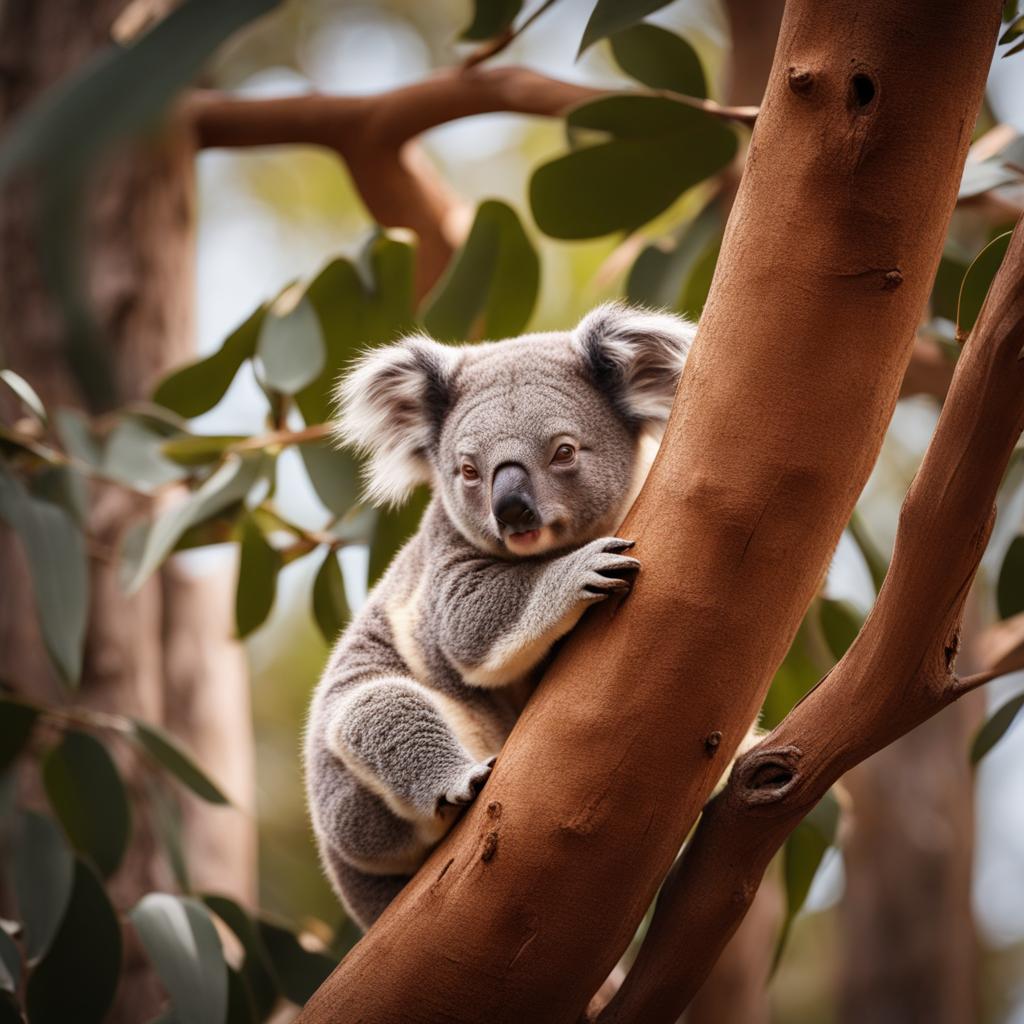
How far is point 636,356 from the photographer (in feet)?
8.81

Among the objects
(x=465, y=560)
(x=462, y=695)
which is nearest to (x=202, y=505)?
(x=465, y=560)

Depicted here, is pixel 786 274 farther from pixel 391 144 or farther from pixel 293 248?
pixel 293 248

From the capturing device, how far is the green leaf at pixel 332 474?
128 inches

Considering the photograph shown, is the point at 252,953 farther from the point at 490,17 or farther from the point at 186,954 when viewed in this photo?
the point at 490,17

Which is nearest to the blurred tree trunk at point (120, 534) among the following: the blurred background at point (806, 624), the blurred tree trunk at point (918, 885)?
the blurred background at point (806, 624)

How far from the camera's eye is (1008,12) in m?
2.22

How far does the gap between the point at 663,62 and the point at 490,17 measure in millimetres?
499

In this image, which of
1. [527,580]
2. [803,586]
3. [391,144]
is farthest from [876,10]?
[391,144]

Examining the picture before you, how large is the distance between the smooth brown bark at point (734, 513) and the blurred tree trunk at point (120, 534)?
2.54 metres

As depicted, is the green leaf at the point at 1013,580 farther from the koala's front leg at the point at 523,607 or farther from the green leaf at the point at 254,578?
the green leaf at the point at 254,578

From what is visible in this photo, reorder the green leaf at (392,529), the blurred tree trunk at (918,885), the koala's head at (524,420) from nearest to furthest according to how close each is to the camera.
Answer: the koala's head at (524,420) → the green leaf at (392,529) → the blurred tree trunk at (918,885)

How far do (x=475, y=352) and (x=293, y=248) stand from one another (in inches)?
311

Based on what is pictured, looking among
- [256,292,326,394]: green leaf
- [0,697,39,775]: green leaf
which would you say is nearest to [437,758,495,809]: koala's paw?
[256,292,326,394]: green leaf

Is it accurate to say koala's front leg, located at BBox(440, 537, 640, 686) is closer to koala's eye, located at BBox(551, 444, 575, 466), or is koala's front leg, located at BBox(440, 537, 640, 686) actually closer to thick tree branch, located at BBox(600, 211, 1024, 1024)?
koala's eye, located at BBox(551, 444, 575, 466)
